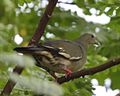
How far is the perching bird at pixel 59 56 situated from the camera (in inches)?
139

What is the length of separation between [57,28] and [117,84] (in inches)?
45.4

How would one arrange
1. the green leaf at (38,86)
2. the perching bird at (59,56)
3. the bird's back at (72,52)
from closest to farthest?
the green leaf at (38,86)
the perching bird at (59,56)
the bird's back at (72,52)

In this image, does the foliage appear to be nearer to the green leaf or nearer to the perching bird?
the perching bird

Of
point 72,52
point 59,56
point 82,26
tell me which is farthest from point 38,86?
point 82,26

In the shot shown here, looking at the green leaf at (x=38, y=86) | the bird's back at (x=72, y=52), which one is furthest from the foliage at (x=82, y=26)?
the green leaf at (x=38, y=86)

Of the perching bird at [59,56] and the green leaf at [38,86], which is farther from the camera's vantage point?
the perching bird at [59,56]

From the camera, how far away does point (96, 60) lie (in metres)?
4.66

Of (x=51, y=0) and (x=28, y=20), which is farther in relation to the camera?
(x=28, y=20)

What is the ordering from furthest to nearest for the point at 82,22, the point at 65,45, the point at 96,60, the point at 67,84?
the point at 82,22 < the point at 96,60 < the point at 65,45 < the point at 67,84

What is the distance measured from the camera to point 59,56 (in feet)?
12.6

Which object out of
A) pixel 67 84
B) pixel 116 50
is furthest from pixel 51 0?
pixel 116 50

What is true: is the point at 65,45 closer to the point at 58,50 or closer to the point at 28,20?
the point at 58,50

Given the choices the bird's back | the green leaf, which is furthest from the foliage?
the green leaf

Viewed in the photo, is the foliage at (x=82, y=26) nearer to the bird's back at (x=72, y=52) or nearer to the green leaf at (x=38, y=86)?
the bird's back at (x=72, y=52)
